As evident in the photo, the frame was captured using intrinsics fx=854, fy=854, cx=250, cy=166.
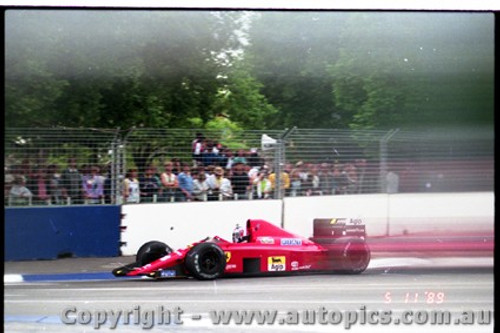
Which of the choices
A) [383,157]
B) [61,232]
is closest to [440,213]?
[383,157]

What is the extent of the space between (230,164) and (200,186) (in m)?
0.15

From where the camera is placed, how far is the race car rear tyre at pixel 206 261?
328 cm

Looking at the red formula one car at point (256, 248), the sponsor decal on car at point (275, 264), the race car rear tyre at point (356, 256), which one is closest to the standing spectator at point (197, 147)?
the red formula one car at point (256, 248)

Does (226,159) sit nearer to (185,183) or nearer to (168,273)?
(185,183)

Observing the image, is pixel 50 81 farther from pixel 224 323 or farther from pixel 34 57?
pixel 224 323

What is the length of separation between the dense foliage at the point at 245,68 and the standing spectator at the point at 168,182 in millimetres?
185

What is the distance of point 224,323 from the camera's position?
338cm

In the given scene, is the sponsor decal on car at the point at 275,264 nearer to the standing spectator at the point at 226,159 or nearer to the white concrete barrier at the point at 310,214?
the white concrete barrier at the point at 310,214

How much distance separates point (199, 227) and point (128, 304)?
1.35 feet

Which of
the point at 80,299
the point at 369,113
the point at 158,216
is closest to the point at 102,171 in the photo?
the point at 158,216

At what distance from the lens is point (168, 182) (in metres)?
3.39

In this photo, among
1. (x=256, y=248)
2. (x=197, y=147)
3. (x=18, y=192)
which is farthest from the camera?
(x=256, y=248)

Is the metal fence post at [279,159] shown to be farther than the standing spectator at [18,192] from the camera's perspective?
Yes

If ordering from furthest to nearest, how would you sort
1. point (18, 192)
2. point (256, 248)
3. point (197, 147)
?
point (256, 248), point (197, 147), point (18, 192)
